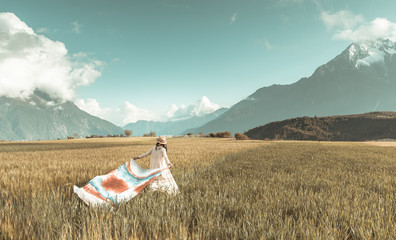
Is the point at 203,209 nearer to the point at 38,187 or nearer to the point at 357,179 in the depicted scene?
the point at 38,187

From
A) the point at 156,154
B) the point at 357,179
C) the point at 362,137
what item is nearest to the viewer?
the point at 156,154

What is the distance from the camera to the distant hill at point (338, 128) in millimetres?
97188

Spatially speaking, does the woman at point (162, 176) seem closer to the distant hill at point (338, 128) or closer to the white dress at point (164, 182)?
the white dress at point (164, 182)

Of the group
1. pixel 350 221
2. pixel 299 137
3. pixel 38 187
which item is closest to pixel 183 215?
pixel 350 221

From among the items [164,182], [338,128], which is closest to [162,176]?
[164,182]

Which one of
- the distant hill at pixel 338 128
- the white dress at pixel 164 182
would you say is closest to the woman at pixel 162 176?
the white dress at pixel 164 182

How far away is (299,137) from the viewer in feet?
335

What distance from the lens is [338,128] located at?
112m

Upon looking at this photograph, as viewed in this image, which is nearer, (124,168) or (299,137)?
(124,168)

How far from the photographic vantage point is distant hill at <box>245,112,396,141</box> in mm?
97188

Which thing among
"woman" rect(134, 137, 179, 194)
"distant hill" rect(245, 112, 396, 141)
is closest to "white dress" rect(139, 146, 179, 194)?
"woman" rect(134, 137, 179, 194)

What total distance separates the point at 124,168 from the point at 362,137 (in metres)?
129

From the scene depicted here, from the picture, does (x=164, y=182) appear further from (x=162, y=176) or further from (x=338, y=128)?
(x=338, y=128)

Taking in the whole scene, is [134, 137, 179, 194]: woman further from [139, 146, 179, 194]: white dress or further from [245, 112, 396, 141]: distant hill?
[245, 112, 396, 141]: distant hill
